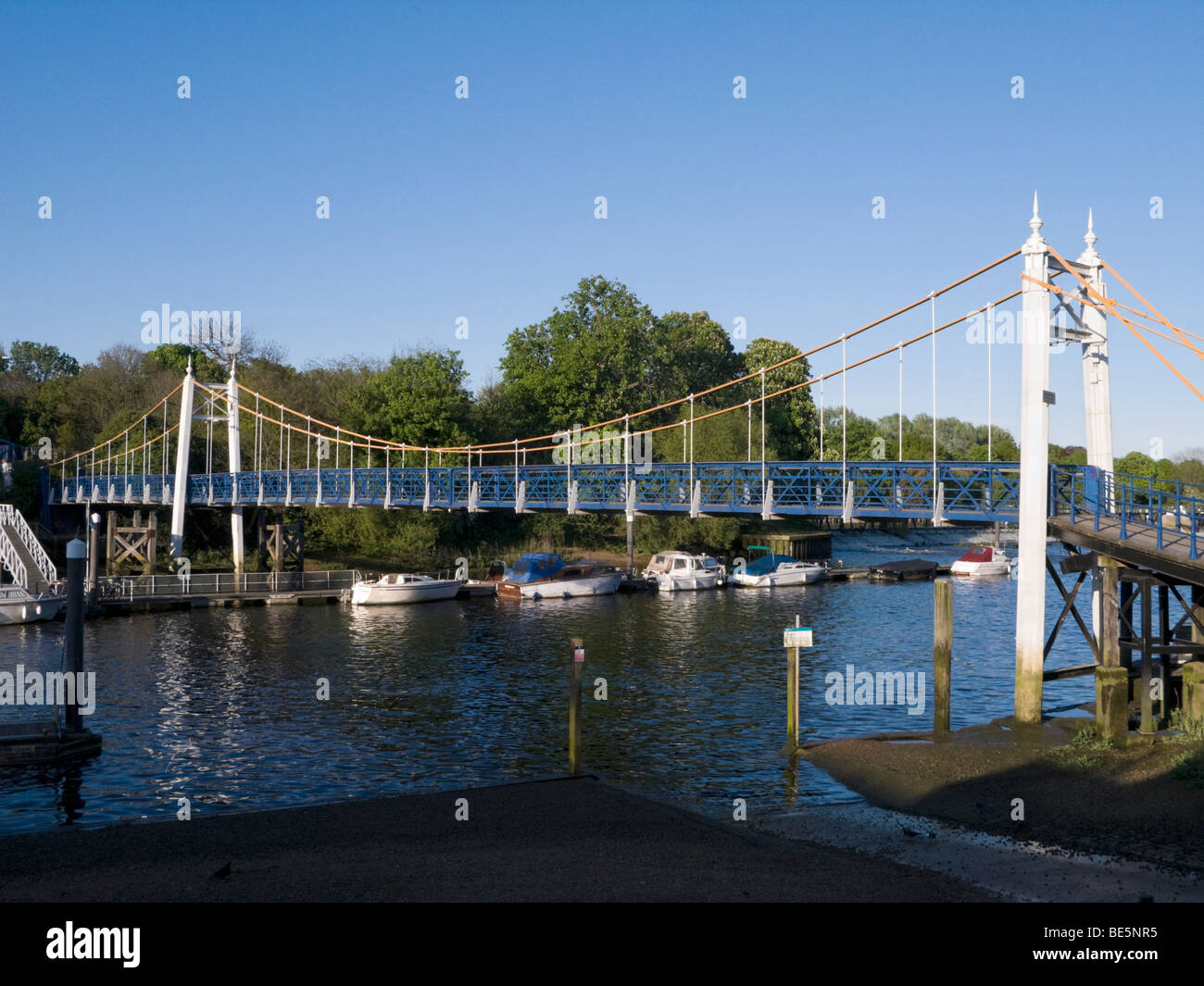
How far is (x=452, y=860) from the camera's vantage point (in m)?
12.4

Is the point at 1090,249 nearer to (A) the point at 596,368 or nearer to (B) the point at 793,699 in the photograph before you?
(B) the point at 793,699

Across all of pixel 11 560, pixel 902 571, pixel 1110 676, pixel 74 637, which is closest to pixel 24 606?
pixel 11 560

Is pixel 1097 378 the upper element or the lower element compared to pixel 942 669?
upper

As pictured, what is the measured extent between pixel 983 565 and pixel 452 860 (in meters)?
59.1

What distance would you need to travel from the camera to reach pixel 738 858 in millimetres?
12805

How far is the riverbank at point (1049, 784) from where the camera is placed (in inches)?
553

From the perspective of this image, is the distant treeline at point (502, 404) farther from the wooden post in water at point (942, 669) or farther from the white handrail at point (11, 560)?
the wooden post in water at point (942, 669)

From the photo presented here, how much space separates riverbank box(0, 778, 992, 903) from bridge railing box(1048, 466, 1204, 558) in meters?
9.93

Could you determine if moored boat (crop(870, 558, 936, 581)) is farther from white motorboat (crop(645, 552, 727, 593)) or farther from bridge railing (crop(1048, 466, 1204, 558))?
bridge railing (crop(1048, 466, 1204, 558))

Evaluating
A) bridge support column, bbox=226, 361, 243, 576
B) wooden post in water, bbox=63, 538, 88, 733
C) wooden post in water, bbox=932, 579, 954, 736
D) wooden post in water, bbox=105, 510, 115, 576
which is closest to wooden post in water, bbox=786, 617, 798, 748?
wooden post in water, bbox=932, 579, 954, 736

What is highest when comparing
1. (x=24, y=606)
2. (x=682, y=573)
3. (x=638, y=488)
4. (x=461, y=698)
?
(x=638, y=488)

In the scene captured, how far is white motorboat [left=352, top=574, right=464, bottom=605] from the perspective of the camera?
157 feet
